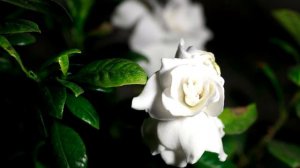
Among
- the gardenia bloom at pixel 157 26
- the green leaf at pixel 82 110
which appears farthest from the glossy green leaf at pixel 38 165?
the gardenia bloom at pixel 157 26

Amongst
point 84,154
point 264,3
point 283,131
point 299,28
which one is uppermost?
point 84,154

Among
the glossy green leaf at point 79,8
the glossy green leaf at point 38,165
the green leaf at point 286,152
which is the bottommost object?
the green leaf at point 286,152

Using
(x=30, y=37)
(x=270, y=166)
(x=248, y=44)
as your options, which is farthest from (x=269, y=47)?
(x=30, y=37)

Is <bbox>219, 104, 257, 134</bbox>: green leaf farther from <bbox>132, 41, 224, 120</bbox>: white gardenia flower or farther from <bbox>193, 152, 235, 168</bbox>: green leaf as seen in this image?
<bbox>132, 41, 224, 120</bbox>: white gardenia flower

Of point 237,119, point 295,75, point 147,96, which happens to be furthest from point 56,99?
point 295,75

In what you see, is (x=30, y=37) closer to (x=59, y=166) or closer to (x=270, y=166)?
(x=59, y=166)

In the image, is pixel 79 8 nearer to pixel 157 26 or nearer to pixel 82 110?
pixel 157 26

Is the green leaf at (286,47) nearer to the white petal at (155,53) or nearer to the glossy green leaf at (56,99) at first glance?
the white petal at (155,53)
